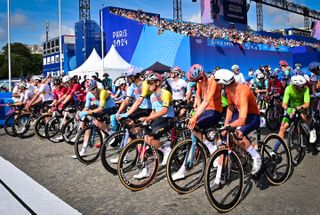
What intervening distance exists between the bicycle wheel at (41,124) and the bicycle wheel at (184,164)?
5688 mm

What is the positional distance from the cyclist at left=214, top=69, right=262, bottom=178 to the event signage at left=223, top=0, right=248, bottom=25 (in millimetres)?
37960

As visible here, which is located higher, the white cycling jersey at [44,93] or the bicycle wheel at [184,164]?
the white cycling jersey at [44,93]

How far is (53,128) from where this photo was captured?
9.45 meters

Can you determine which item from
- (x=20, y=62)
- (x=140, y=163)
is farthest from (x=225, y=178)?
(x=20, y=62)

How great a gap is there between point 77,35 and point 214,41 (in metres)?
14.4

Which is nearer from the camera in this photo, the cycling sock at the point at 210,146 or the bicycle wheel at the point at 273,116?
the cycling sock at the point at 210,146

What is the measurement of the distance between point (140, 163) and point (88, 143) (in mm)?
1967

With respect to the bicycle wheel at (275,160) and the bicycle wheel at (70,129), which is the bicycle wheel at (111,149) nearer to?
the bicycle wheel at (70,129)

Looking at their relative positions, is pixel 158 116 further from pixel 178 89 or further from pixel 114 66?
pixel 114 66

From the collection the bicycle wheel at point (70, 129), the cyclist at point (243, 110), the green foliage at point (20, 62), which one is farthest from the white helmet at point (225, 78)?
the green foliage at point (20, 62)

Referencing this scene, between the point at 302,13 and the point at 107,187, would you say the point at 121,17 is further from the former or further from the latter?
the point at 302,13

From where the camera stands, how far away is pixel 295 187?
5.06 metres

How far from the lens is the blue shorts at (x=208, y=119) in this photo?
18.4 ft

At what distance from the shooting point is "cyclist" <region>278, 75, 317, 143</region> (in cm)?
623
